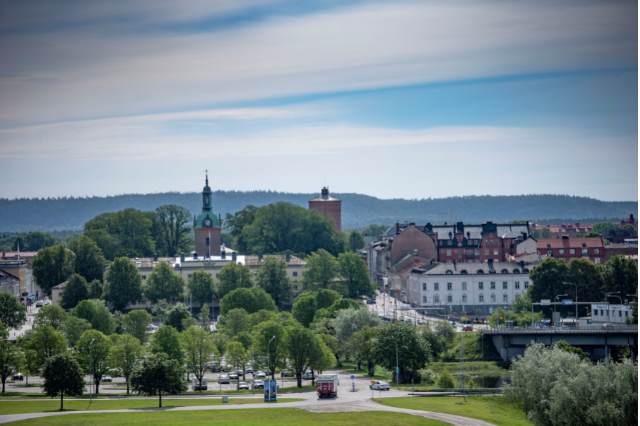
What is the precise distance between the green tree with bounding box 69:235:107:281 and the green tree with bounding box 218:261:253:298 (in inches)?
594

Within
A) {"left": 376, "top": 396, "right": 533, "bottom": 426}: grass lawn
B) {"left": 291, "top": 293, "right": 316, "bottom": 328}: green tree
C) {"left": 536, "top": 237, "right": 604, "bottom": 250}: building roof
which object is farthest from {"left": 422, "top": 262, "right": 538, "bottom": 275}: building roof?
{"left": 376, "top": 396, "right": 533, "bottom": 426}: grass lawn

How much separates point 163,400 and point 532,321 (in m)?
30.9

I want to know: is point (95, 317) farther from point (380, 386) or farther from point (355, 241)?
point (355, 241)

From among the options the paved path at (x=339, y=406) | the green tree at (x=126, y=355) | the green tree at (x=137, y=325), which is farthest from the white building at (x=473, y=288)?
the green tree at (x=126, y=355)

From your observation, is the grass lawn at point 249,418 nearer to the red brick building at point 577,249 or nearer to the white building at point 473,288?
the white building at point 473,288

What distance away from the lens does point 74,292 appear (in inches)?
2916

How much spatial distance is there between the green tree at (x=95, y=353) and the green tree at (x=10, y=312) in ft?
53.6

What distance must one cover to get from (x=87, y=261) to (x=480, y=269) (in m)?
42.5

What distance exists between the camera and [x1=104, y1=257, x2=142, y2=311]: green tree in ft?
244

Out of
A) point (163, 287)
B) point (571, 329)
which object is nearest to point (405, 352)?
point (571, 329)

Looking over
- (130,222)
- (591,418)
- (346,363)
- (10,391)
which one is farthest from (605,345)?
(130,222)

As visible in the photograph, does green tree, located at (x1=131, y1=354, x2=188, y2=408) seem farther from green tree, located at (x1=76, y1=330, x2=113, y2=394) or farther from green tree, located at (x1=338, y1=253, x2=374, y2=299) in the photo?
green tree, located at (x1=338, y1=253, x2=374, y2=299)

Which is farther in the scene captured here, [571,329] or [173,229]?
[173,229]

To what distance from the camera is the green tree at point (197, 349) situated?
5056cm
